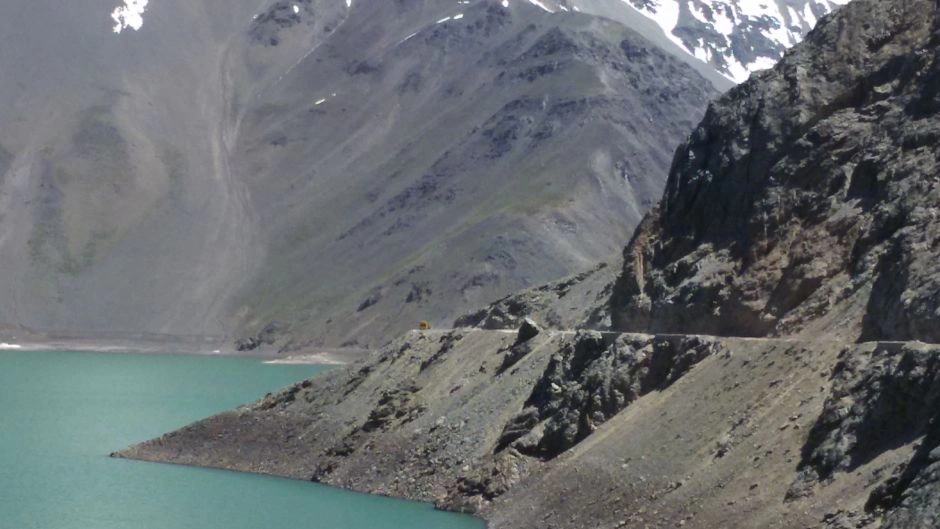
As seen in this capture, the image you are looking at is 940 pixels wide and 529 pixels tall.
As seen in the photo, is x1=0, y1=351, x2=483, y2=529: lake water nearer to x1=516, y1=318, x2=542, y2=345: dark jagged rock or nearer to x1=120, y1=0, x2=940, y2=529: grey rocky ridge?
x1=120, y1=0, x2=940, y2=529: grey rocky ridge

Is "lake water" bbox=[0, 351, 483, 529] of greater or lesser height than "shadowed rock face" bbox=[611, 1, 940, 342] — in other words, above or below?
above

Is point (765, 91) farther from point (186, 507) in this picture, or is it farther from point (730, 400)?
point (186, 507)

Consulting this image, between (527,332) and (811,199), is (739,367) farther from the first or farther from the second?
(527,332)

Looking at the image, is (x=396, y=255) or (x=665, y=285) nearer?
(x=665, y=285)

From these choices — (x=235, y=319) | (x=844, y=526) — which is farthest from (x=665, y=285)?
(x=235, y=319)

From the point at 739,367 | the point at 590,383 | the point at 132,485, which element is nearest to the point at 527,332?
the point at 590,383

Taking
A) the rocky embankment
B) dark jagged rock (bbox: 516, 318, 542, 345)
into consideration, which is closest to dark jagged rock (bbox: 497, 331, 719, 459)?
the rocky embankment

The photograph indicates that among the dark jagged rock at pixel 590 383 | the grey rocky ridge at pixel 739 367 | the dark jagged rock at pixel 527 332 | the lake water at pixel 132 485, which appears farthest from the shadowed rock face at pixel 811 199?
the lake water at pixel 132 485
